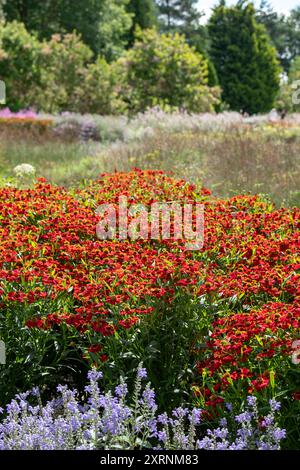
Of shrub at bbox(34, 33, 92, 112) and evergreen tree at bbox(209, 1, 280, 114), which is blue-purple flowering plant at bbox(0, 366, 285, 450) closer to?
shrub at bbox(34, 33, 92, 112)

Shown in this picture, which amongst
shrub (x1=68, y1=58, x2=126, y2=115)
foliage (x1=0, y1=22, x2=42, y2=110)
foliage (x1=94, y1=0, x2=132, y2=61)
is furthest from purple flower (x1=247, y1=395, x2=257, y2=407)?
foliage (x1=94, y1=0, x2=132, y2=61)

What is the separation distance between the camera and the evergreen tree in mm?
35125

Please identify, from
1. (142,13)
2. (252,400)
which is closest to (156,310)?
(252,400)

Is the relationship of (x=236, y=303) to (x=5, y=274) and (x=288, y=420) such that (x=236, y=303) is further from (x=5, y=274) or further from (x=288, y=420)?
(x=5, y=274)

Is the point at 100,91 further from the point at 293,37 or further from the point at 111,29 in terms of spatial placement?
the point at 293,37

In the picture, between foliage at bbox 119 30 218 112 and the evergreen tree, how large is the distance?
13919 millimetres

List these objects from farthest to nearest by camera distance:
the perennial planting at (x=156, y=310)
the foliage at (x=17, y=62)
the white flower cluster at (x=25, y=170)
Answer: the foliage at (x=17, y=62) → the white flower cluster at (x=25, y=170) → the perennial planting at (x=156, y=310)

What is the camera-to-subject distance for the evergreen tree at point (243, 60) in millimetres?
35125

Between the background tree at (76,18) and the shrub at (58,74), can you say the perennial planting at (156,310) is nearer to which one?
the shrub at (58,74)

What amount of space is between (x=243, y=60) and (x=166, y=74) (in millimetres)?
15574

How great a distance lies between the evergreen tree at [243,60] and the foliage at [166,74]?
13.9m

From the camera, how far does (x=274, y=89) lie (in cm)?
3622

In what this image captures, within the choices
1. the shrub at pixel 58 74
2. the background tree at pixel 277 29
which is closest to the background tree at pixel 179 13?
the background tree at pixel 277 29

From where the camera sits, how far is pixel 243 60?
35.5 metres
